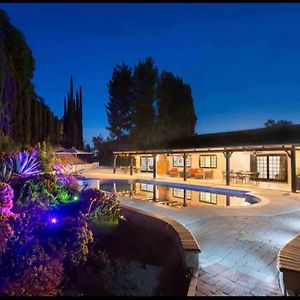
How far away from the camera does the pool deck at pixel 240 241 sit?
378 cm

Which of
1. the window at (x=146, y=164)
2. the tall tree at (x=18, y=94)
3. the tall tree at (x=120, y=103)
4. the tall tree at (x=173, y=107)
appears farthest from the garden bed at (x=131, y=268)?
the tall tree at (x=120, y=103)

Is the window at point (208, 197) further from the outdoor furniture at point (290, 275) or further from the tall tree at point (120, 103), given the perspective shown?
the tall tree at point (120, 103)

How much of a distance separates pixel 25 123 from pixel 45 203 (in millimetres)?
16284

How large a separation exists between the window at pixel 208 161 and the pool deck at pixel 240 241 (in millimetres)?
10615

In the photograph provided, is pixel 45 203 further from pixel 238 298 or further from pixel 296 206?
pixel 296 206

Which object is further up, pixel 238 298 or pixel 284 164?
pixel 284 164

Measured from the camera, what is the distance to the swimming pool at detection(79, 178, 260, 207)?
12.7m

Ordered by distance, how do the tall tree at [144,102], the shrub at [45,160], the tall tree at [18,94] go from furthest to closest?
the tall tree at [144,102], the tall tree at [18,94], the shrub at [45,160]

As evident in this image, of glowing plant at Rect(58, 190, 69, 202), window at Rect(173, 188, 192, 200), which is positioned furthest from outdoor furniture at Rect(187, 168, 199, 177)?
glowing plant at Rect(58, 190, 69, 202)

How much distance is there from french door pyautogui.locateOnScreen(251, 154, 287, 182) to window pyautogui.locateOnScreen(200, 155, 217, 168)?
2809mm

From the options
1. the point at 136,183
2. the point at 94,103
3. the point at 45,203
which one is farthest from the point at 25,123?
the point at 94,103

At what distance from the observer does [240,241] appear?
5.52 meters

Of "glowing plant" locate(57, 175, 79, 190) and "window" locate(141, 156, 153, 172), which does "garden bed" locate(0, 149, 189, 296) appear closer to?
"glowing plant" locate(57, 175, 79, 190)

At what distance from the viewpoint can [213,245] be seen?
5301 millimetres
